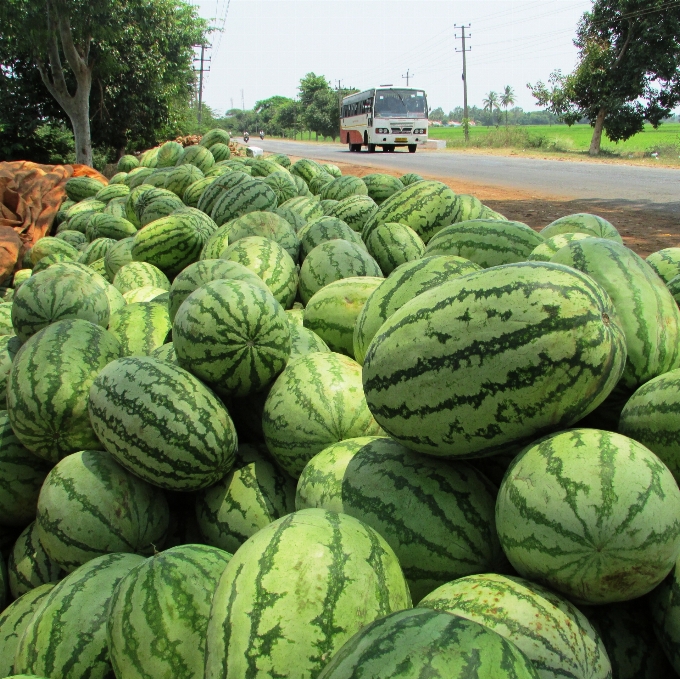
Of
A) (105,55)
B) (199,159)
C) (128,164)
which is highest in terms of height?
(105,55)

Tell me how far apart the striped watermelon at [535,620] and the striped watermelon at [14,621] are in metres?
1.34

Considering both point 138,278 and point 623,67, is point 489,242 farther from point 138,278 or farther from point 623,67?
point 623,67

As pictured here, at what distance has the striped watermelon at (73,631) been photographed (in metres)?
1.62

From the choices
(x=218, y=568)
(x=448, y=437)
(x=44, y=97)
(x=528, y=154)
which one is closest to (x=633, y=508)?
(x=448, y=437)

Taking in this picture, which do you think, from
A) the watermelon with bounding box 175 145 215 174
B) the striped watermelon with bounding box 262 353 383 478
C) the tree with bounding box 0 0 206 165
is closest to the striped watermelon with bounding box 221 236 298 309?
the striped watermelon with bounding box 262 353 383 478

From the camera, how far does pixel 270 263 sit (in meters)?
3.21

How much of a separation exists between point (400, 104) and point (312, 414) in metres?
28.4

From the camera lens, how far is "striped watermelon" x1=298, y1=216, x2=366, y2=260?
3678 millimetres

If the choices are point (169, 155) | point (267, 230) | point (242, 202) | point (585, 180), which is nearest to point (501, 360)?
point (267, 230)

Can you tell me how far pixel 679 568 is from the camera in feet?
4.62

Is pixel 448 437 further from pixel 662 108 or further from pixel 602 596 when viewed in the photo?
pixel 662 108

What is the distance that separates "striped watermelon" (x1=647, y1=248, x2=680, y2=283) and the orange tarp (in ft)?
19.6

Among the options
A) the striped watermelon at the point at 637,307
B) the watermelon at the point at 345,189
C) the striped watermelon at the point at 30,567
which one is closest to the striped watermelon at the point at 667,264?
the striped watermelon at the point at 637,307

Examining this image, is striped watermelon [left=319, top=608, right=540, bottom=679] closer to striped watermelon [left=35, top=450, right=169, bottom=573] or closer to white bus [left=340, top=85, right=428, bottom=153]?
striped watermelon [left=35, top=450, right=169, bottom=573]
